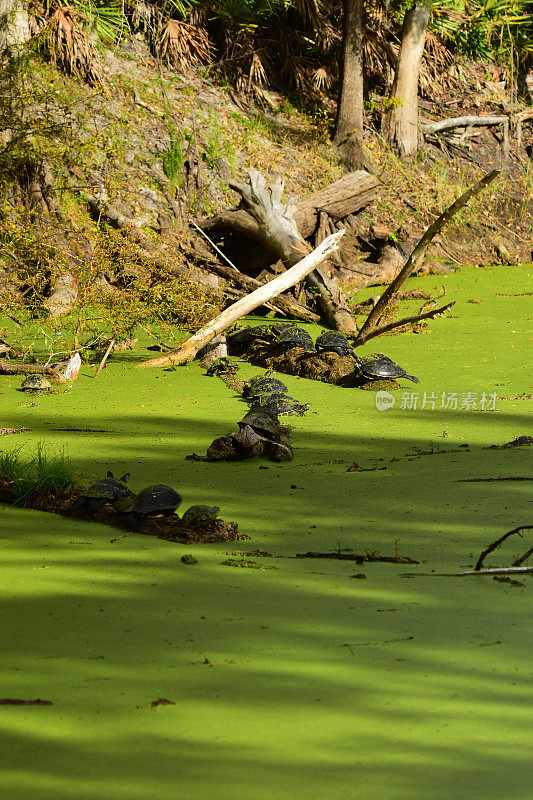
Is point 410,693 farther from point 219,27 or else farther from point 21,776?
point 219,27

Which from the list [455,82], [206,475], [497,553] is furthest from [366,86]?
[497,553]

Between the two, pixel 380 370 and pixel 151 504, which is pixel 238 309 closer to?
pixel 380 370

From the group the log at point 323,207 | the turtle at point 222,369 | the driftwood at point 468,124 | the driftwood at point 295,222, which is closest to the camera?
the turtle at point 222,369

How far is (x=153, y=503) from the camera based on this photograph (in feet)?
12.0

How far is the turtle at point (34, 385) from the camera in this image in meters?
7.40

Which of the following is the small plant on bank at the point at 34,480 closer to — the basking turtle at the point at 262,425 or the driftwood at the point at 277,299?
the basking turtle at the point at 262,425

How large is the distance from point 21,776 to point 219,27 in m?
16.6

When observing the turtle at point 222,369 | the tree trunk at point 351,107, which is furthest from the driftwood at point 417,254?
the tree trunk at point 351,107

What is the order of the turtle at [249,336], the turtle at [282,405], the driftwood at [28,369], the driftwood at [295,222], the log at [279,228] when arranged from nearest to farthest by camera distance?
the turtle at [282,405] → the driftwood at [28,369] → the turtle at [249,336] → the driftwood at [295,222] → the log at [279,228]

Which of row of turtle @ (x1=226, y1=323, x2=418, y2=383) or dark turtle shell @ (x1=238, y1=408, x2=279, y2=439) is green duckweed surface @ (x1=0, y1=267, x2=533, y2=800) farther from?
row of turtle @ (x1=226, y1=323, x2=418, y2=383)

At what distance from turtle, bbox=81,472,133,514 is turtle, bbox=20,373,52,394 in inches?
146

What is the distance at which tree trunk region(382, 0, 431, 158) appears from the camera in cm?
1578

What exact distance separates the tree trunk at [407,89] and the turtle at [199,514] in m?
14.2

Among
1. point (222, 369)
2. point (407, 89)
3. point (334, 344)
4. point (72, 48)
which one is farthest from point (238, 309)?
point (407, 89)
